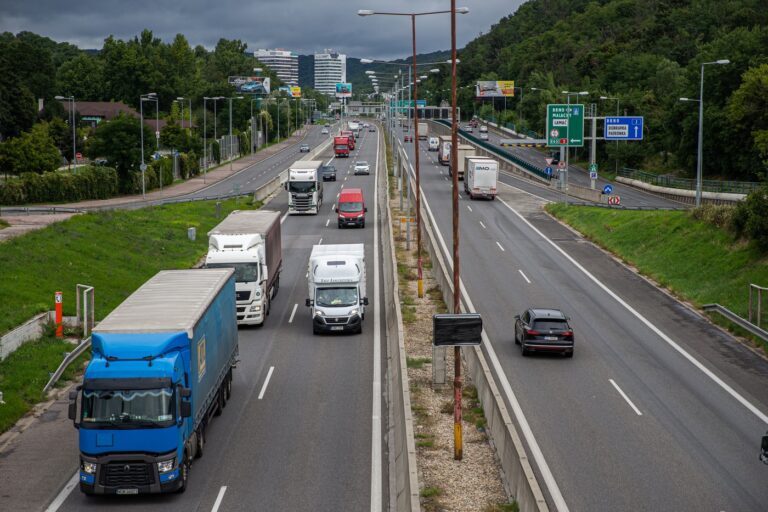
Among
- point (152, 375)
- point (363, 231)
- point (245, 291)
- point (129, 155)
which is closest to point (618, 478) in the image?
point (152, 375)

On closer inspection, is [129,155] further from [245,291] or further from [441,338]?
[441,338]

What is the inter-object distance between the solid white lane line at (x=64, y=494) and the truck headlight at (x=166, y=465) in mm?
2298

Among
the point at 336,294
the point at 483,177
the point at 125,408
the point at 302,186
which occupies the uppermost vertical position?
the point at 483,177

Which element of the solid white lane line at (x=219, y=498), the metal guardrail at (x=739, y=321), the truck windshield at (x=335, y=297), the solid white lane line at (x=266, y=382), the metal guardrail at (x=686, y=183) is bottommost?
the solid white lane line at (x=266, y=382)

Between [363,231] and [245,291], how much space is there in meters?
27.1

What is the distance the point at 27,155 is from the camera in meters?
93.7

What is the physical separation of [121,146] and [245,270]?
55.3m

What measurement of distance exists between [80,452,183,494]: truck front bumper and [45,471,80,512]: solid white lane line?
32.9 inches

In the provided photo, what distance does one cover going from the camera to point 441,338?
21.1 meters

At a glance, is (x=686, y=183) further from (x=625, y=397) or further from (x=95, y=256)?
(x=625, y=397)

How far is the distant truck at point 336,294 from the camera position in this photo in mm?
34781

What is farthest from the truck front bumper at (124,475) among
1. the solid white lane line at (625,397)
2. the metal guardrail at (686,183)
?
the metal guardrail at (686,183)

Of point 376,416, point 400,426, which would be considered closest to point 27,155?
point 376,416

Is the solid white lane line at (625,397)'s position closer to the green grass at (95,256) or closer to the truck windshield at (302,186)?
the green grass at (95,256)
